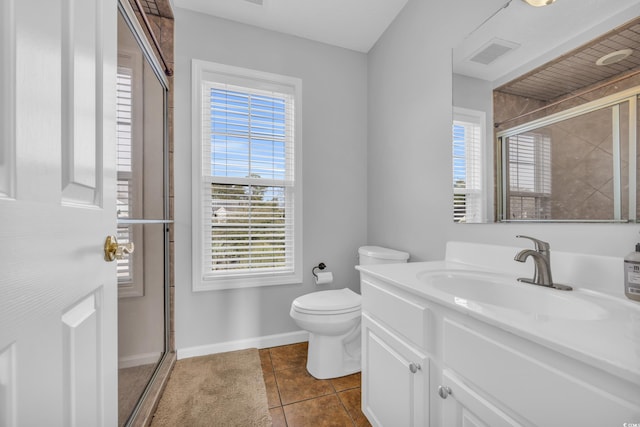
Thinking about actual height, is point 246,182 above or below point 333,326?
above

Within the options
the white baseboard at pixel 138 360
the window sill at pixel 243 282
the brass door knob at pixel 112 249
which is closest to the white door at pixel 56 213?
the brass door knob at pixel 112 249

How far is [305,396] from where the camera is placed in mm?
1530

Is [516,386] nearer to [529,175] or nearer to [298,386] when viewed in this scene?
[529,175]

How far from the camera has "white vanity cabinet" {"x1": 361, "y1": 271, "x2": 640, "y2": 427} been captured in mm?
472

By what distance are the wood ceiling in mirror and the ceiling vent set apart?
0.55 ft

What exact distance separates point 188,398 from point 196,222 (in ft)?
3.54

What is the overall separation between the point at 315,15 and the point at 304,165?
110 cm

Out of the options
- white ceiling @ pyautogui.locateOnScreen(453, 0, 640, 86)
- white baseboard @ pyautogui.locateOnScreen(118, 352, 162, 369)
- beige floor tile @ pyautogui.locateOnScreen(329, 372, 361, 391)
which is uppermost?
white ceiling @ pyautogui.locateOnScreen(453, 0, 640, 86)

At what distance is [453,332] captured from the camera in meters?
0.76

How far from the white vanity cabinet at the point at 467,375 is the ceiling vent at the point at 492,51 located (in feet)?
3.82

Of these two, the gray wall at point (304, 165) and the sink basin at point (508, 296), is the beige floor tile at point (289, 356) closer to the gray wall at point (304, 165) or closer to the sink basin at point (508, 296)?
the gray wall at point (304, 165)

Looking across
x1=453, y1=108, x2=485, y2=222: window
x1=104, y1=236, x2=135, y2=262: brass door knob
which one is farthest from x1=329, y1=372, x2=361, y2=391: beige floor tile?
x1=104, y1=236, x2=135, y2=262: brass door knob

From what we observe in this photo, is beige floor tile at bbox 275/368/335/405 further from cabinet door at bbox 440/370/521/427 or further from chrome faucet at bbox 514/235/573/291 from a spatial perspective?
chrome faucet at bbox 514/235/573/291

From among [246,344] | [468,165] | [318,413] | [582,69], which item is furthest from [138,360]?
[582,69]
